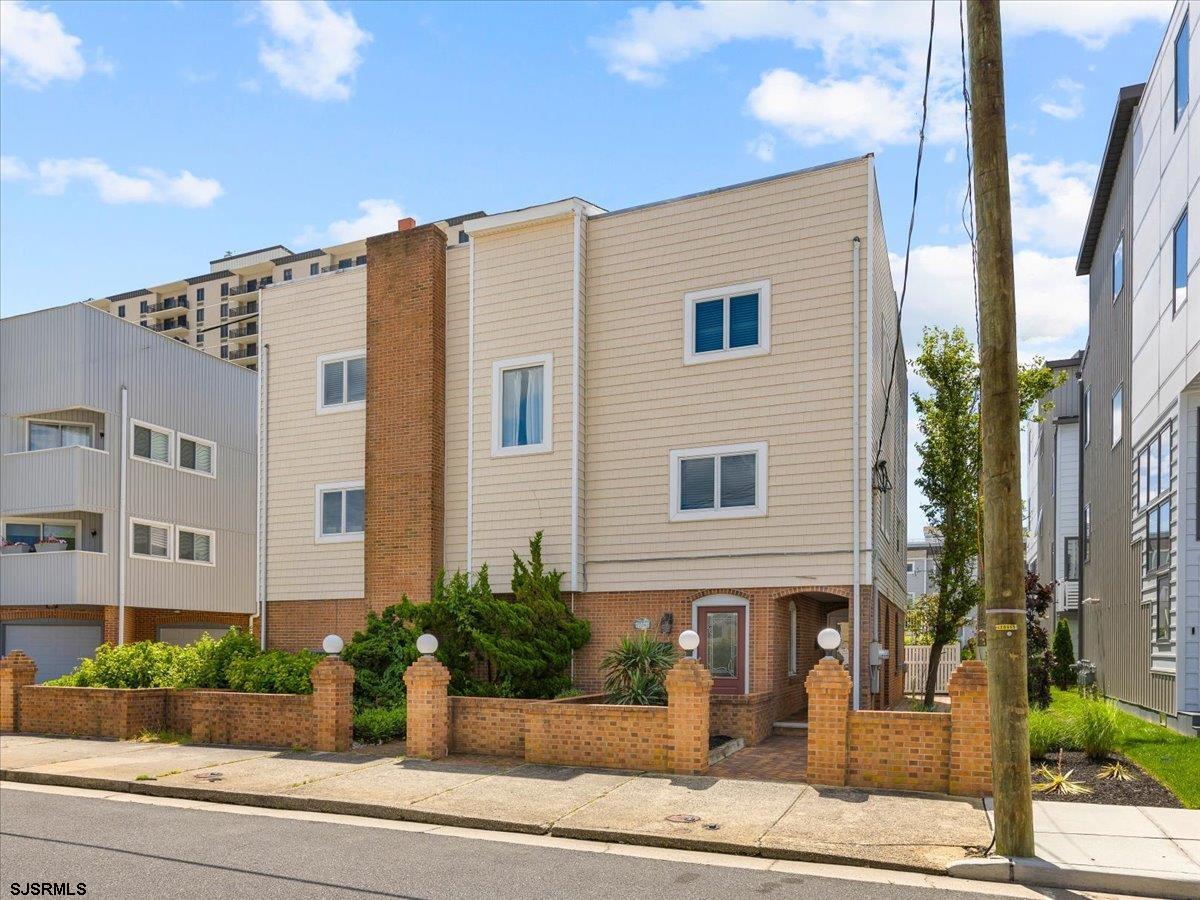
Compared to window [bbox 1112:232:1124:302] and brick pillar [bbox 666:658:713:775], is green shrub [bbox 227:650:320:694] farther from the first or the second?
window [bbox 1112:232:1124:302]

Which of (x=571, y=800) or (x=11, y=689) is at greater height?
(x=571, y=800)

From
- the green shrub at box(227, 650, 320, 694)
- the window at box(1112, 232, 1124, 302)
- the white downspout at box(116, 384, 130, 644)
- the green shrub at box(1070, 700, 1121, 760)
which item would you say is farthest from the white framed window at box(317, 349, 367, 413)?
the window at box(1112, 232, 1124, 302)

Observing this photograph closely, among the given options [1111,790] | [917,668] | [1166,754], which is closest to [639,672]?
[1111,790]

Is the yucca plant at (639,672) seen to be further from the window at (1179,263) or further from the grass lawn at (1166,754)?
the window at (1179,263)

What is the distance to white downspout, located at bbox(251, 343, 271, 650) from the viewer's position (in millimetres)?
21562

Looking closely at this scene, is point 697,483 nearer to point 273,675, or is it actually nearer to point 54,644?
point 273,675

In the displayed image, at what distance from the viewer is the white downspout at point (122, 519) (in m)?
28.2

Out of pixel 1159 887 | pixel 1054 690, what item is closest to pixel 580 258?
pixel 1159 887

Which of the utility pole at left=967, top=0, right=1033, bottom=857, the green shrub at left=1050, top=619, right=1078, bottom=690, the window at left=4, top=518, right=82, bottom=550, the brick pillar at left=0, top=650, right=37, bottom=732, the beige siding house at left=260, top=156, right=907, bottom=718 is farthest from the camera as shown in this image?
the green shrub at left=1050, top=619, right=1078, bottom=690

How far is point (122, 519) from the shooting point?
28.4 metres

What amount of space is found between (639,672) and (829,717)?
409 cm

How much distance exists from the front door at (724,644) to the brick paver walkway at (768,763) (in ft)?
5.39

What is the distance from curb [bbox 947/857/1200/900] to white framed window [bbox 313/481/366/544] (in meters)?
14.2

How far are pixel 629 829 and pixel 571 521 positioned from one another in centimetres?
886
